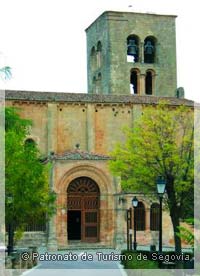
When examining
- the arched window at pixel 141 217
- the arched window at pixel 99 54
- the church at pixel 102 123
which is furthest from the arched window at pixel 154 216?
the arched window at pixel 99 54

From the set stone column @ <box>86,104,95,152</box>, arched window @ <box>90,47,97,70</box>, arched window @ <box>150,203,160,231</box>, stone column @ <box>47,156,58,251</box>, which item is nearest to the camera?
stone column @ <box>47,156,58,251</box>

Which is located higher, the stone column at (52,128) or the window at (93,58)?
the window at (93,58)

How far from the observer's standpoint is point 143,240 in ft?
157

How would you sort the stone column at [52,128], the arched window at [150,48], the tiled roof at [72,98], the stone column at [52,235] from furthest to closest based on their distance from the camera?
the arched window at [150,48], the stone column at [52,128], the tiled roof at [72,98], the stone column at [52,235]

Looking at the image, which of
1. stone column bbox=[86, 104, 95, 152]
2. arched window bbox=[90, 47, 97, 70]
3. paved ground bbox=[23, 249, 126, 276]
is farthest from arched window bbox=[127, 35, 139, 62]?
paved ground bbox=[23, 249, 126, 276]

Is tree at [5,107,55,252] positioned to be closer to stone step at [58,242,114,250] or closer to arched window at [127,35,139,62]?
stone step at [58,242,114,250]

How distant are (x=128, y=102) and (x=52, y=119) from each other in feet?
19.1

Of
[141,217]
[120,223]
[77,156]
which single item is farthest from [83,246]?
[77,156]

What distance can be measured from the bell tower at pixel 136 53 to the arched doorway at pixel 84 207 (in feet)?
49.9

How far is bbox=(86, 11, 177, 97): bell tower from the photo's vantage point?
63.2 metres

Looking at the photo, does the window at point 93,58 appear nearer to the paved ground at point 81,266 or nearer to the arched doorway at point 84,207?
the arched doorway at point 84,207

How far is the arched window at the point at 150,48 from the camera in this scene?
6538 centimetres

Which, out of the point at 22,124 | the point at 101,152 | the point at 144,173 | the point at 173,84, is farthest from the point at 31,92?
the point at 144,173

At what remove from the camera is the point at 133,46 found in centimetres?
6500
